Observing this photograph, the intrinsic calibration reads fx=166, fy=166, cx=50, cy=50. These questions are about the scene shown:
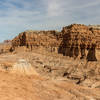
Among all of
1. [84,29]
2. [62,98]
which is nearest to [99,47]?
[84,29]

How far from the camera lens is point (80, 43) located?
5962 cm

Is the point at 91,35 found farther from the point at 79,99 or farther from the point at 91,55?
the point at 79,99

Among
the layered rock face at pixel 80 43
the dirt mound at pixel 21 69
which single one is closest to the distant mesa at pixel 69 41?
the layered rock face at pixel 80 43

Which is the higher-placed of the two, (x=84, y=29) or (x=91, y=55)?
(x=84, y=29)

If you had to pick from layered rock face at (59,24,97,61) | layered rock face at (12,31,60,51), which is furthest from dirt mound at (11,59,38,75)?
layered rock face at (12,31,60,51)

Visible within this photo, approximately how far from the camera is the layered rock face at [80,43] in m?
58.2

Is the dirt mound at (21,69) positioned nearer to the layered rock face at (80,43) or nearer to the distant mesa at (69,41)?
the distant mesa at (69,41)

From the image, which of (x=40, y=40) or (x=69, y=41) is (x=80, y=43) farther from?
(x=40, y=40)

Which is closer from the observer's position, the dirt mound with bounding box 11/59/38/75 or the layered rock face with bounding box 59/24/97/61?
the dirt mound with bounding box 11/59/38/75

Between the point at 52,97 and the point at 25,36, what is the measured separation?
185 ft

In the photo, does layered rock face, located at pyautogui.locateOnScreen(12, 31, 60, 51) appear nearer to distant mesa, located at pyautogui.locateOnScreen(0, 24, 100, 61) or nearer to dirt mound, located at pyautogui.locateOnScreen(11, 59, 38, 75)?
distant mesa, located at pyautogui.locateOnScreen(0, 24, 100, 61)

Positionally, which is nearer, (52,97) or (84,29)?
(52,97)

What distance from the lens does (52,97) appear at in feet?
40.5

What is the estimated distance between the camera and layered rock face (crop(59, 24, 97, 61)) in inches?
2292
